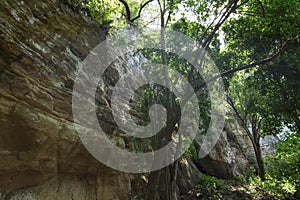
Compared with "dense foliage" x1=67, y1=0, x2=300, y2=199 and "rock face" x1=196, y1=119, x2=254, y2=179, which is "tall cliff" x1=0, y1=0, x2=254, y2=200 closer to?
"dense foliage" x1=67, y1=0, x2=300, y2=199

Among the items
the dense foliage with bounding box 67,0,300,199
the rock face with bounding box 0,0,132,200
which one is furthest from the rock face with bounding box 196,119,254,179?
the rock face with bounding box 0,0,132,200

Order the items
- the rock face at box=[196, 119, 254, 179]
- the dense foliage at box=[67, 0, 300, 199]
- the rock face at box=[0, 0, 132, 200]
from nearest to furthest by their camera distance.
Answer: the rock face at box=[0, 0, 132, 200], the dense foliage at box=[67, 0, 300, 199], the rock face at box=[196, 119, 254, 179]

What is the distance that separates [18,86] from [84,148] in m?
2.43

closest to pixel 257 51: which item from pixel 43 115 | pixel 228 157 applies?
pixel 228 157

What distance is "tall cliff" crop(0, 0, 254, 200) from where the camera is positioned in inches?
174

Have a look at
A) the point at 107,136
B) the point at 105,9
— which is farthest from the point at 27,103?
the point at 105,9

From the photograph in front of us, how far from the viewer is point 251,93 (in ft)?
40.5

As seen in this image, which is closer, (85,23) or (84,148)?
(84,148)

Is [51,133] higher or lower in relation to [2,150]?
higher

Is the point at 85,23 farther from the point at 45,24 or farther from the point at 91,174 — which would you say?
the point at 91,174

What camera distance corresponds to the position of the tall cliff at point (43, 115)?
443 cm

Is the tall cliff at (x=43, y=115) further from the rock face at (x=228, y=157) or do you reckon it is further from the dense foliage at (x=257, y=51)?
the rock face at (x=228, y=157)

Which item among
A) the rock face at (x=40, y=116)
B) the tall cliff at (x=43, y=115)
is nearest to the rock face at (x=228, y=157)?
the tall cliff at (x=43, y=115)

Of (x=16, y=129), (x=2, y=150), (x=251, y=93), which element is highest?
(x=251, y=93)
